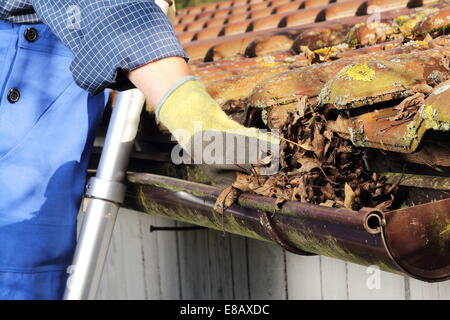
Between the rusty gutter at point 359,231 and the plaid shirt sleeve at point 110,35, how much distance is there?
0.38 m

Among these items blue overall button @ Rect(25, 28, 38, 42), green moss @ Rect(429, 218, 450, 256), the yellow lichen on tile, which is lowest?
green moss @ Rect(429, 218, 450, 256)

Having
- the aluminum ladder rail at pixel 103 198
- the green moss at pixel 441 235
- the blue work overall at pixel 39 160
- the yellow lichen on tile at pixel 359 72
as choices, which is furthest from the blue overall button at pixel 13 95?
the green moss at pixel 441 235

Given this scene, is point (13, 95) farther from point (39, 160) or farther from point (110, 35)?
point (110, 35)

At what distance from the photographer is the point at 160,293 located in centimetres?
346

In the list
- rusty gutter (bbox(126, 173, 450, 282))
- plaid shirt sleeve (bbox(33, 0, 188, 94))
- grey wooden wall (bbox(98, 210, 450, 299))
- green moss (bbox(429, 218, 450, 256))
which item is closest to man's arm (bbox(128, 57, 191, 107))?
plaid shirt sleeve (bbox(33, 0, 188, 94))

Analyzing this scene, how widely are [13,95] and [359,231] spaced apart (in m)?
1.18

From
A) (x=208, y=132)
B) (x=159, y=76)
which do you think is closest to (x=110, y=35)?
(x=159, y=76)

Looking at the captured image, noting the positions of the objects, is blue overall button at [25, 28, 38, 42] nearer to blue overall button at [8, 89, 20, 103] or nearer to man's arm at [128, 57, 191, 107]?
blue overall button at [8, 89, 20, 103]

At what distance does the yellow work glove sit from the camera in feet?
4.47

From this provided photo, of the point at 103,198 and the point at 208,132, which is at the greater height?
the point at 103,198

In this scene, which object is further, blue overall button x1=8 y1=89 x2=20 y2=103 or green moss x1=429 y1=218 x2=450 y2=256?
blue overall button x1=8 y1=89 x2=20 y2=103

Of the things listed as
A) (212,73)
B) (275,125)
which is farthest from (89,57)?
(212,73)

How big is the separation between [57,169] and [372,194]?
1.05 meters

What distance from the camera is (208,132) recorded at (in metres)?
1.37
